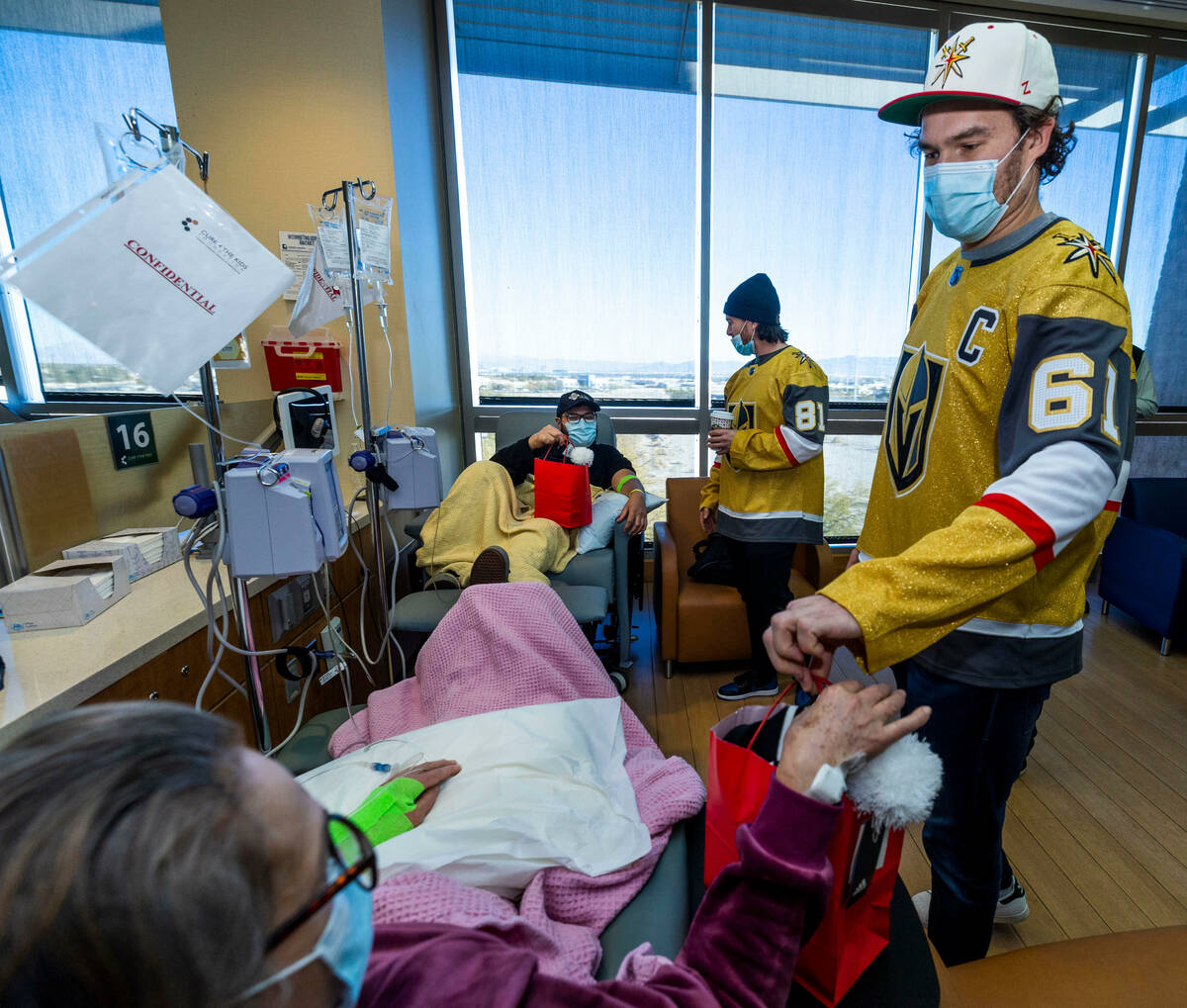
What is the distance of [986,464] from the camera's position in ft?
3.08

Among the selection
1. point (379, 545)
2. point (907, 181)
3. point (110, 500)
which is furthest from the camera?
point (907, 181)

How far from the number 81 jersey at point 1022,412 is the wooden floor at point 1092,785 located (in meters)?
1.10

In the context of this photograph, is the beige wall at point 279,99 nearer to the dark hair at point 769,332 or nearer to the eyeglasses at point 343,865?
the dark hair at point 769,332

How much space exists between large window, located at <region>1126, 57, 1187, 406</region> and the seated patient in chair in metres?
3.47

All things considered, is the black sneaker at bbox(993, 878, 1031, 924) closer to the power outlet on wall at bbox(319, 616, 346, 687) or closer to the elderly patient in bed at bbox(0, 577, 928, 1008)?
the elderly patient in bed at bbox(0, 577, 928, 1008)

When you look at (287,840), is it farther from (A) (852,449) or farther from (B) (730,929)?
(A) (852,449)

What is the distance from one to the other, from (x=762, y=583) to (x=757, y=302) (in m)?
1.07

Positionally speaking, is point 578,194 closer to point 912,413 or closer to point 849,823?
point 912,413

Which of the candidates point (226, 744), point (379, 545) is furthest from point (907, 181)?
point (226, 744)

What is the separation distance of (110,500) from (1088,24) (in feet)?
16.9

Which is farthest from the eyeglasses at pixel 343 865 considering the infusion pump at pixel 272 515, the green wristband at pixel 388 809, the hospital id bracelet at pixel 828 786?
the infusion pump at pixel 272 515

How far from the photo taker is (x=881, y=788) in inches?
25.0

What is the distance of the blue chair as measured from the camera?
2648 millimetres

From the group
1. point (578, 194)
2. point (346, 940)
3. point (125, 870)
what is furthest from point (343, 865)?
point (578, 194)
